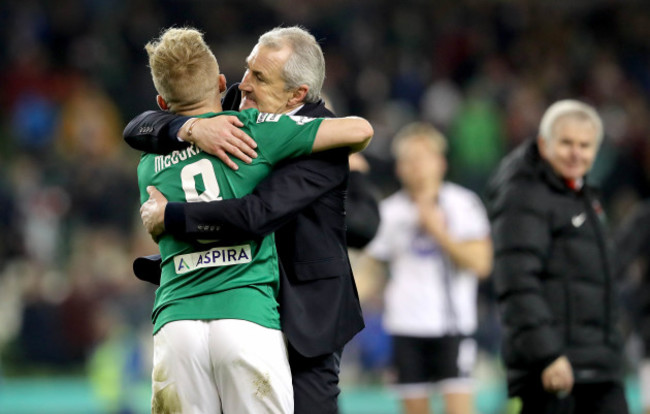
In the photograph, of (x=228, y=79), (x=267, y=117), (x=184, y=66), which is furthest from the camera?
(x=228, y=79)

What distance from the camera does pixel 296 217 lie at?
4086mm

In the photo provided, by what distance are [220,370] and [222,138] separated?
2.65ft

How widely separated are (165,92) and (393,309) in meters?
4.04

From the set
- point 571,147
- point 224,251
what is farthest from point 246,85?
point 571,147

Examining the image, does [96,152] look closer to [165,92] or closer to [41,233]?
[41,233]

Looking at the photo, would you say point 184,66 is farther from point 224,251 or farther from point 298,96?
point 224,251

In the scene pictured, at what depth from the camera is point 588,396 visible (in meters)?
5.51

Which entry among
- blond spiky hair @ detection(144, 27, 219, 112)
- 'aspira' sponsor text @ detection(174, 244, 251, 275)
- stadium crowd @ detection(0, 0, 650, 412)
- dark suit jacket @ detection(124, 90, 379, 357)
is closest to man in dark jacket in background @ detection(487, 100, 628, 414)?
dark suit jacket @ detection(124, 90, 379, 357)

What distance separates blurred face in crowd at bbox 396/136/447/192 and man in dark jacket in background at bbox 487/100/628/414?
2.11 meters

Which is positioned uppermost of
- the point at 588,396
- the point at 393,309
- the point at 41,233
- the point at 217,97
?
the point at 41,233

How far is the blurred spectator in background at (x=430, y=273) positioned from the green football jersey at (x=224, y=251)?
3.73m

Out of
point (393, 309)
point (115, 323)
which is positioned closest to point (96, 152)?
point (115, 323)

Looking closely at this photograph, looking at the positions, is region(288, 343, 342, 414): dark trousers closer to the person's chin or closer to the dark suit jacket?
the dark suit jacket

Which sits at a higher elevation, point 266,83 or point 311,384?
point 266,83
